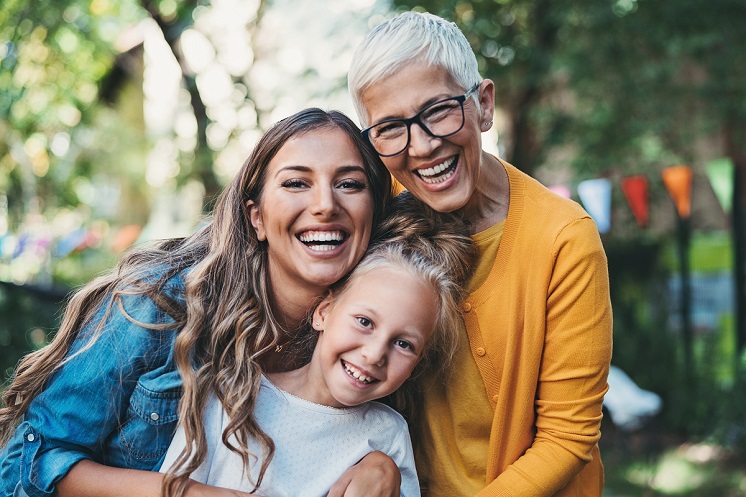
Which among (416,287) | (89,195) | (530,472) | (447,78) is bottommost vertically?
(89,195)

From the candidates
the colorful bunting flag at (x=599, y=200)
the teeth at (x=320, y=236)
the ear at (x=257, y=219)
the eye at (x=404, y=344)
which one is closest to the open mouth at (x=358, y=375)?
the eye at (x=404, y=344)

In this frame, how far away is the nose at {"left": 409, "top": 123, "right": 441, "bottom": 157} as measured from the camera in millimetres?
2252

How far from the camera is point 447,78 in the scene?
227cm

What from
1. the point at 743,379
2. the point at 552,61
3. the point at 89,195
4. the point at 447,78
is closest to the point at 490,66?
the point at 552,61

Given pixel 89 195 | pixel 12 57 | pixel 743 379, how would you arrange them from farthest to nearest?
1. pixel 89 195
2. pixel 12 57
3. pixel 743 379

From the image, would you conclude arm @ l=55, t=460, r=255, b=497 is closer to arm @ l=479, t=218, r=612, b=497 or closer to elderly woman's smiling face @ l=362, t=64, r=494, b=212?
arm @ l=479, t=218, r=612, b=497

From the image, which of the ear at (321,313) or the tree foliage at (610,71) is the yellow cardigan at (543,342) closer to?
the ear at (321,313)

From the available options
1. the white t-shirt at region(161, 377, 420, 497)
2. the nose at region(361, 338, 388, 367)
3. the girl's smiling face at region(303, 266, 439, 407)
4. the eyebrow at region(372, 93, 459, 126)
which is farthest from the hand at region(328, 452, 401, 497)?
the eyebrow at region(372, 93, 459, 126)

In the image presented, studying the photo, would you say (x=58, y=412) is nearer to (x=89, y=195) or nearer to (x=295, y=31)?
(x=295, y=31)

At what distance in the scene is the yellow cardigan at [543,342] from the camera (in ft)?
7.46

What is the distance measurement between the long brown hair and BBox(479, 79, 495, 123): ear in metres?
0.35

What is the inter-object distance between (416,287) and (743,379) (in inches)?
182

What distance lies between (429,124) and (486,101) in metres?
0.29

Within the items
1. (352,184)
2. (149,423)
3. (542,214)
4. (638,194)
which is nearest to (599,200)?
(638,194)
